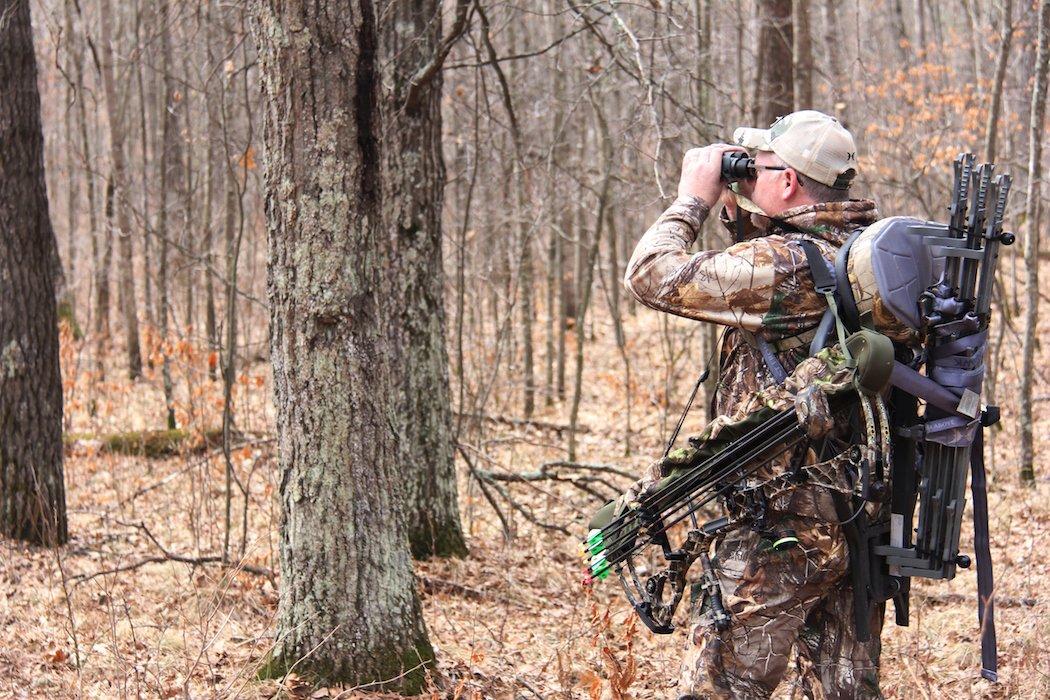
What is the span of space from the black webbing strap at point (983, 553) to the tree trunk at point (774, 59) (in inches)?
161

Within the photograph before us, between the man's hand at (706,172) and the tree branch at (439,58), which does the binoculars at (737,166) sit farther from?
the tree branch at (439,58)

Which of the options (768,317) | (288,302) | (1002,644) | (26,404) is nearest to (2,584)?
(26,404)

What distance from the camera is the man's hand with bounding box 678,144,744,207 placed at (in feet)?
10.5

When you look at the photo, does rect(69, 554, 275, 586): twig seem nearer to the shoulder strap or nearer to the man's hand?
the man's hand

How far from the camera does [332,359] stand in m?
3.69

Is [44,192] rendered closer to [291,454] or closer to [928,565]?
→ [291,454]

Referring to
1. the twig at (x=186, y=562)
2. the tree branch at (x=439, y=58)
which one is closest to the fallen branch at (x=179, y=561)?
the twig at (x=186, y=562)

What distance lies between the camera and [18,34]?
20.5 feet

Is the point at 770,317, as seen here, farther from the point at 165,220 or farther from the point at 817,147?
the point at 165,220

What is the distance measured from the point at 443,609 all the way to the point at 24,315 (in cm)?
335

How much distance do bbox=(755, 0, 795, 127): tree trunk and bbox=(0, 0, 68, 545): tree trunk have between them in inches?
191

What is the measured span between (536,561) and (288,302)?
331cm

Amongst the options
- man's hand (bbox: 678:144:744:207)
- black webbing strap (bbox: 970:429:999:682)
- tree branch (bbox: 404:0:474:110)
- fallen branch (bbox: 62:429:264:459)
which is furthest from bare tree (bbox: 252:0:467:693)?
fallen branch (bbox: 62:429:264:459)

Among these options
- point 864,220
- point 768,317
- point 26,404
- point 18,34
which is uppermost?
point 18,34
